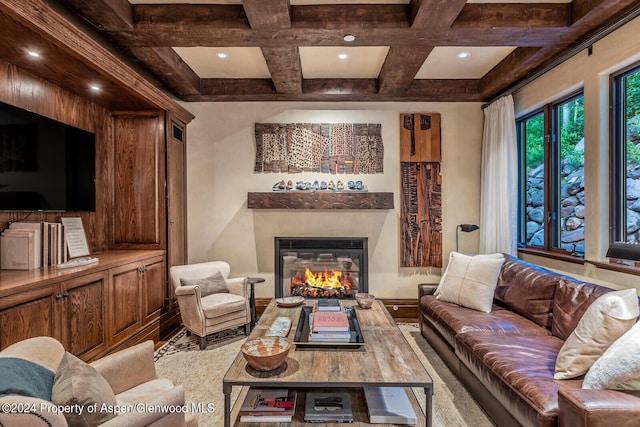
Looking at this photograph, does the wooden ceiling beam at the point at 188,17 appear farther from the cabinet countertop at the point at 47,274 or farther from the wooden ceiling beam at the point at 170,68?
the cabinet countertop at the point at 47,274

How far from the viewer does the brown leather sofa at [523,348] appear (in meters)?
1.39

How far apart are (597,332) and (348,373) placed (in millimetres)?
1257

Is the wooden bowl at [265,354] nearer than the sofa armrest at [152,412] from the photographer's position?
No

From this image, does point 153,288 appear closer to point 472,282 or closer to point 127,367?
point 127,367

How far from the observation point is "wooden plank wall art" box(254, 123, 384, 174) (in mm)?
4328

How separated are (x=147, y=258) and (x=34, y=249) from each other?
39.3 inches

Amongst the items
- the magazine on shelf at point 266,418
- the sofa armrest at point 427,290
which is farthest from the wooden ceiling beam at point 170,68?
the sofa armrest at point 427,290

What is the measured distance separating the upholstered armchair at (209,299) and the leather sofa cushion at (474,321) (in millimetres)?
1878

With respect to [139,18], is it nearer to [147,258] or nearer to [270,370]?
[147,258]

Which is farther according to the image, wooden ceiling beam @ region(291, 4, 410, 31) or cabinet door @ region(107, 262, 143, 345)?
cabinet door @ region(107, 262, 143, 345)

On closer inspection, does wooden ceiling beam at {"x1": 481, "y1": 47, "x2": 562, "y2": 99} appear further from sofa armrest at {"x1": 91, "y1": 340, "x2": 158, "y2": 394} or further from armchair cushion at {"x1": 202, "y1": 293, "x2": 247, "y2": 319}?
sofa armrest at {"x1": 91, "y1": 340, "x2": 158, "y2": 394}

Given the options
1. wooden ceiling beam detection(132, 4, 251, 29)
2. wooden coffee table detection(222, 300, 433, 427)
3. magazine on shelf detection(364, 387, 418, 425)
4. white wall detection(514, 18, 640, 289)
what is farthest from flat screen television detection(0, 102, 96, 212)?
white wall detection(514, 18, 640, 289)

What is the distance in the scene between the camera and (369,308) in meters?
2.91

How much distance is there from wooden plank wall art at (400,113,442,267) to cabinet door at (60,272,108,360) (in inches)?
127
